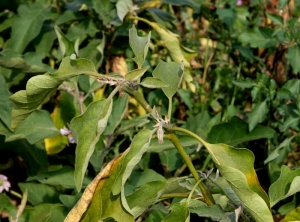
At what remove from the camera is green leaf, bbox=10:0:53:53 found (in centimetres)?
247

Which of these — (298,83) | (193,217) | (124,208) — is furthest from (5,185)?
(298,83)

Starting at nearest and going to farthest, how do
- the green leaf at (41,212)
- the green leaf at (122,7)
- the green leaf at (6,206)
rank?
the green leaf at (41,212) < the green leaf at (6,206) < the green leaf at (122,7)

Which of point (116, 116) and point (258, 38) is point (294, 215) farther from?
point (258, 38)

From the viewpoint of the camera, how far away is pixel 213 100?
2.63m

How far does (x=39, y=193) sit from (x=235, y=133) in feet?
2.20

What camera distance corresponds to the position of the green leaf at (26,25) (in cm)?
247

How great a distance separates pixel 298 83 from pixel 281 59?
0.53 metres

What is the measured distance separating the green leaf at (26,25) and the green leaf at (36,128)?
1.31ft

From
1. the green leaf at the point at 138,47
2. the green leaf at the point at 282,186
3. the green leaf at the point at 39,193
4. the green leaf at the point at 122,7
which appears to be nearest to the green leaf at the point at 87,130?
the green leaf at the point at 138,47

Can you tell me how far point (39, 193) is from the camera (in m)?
2.15

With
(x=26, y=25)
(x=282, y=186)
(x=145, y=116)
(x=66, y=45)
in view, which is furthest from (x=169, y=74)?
(x=26, y=25)

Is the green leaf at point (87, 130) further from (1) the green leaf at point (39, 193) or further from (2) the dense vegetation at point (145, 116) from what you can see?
(1) the green leaf at point (39, 193)

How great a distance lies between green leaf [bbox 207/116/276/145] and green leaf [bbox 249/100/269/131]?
0.03 meters

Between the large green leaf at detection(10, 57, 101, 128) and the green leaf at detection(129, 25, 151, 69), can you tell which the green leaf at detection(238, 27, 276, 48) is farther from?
the large green leaf at detection(10, 57, 101, 128)
